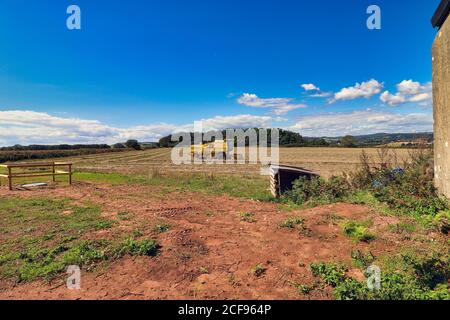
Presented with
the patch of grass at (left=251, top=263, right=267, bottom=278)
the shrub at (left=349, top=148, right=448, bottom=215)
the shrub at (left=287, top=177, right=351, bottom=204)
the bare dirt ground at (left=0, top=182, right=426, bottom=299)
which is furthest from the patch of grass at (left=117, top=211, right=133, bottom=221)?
the shrub at (left=349, top=148, right=448, bottom=215)

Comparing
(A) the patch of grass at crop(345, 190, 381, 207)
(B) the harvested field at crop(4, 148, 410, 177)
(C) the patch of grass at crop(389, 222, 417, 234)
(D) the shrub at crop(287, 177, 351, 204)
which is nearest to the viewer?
(C) the patch of grass at crop(389, 222, 417, 234)

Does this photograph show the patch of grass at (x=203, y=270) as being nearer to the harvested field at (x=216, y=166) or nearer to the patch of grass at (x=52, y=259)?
the patch of grass at (x=52, y=259)

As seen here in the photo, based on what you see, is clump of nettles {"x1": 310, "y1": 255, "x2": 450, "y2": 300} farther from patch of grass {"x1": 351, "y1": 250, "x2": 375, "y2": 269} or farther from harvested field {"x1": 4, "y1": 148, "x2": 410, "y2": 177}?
harvested field {"x1": 4, "y1": 148, "x2": 410, "y2": 177}

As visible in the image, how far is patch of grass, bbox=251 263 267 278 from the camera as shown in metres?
3.67

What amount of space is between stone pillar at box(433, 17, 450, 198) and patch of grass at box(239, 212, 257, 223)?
419 cm

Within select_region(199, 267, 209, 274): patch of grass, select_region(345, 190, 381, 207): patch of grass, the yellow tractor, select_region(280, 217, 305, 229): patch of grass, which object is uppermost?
the yellow tractor

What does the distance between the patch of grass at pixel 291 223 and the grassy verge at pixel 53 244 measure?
280cm

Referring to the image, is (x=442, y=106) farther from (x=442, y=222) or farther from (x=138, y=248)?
(x=138, y=248)

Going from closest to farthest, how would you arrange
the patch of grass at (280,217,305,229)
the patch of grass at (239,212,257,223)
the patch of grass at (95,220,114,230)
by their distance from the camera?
the patch of grass at (280,217,305,229), the patch of grass at (95,220,114,230), the patch of grass at (239,212,257,223)

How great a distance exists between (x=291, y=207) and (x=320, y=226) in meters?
2.30

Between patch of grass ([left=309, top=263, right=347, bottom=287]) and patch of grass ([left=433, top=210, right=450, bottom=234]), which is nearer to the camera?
patch of grass ([left=309, top=263, right=347, bottom=287])

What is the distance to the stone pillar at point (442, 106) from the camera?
5.10m

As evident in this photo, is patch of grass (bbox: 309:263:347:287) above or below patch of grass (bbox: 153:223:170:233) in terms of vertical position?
above
